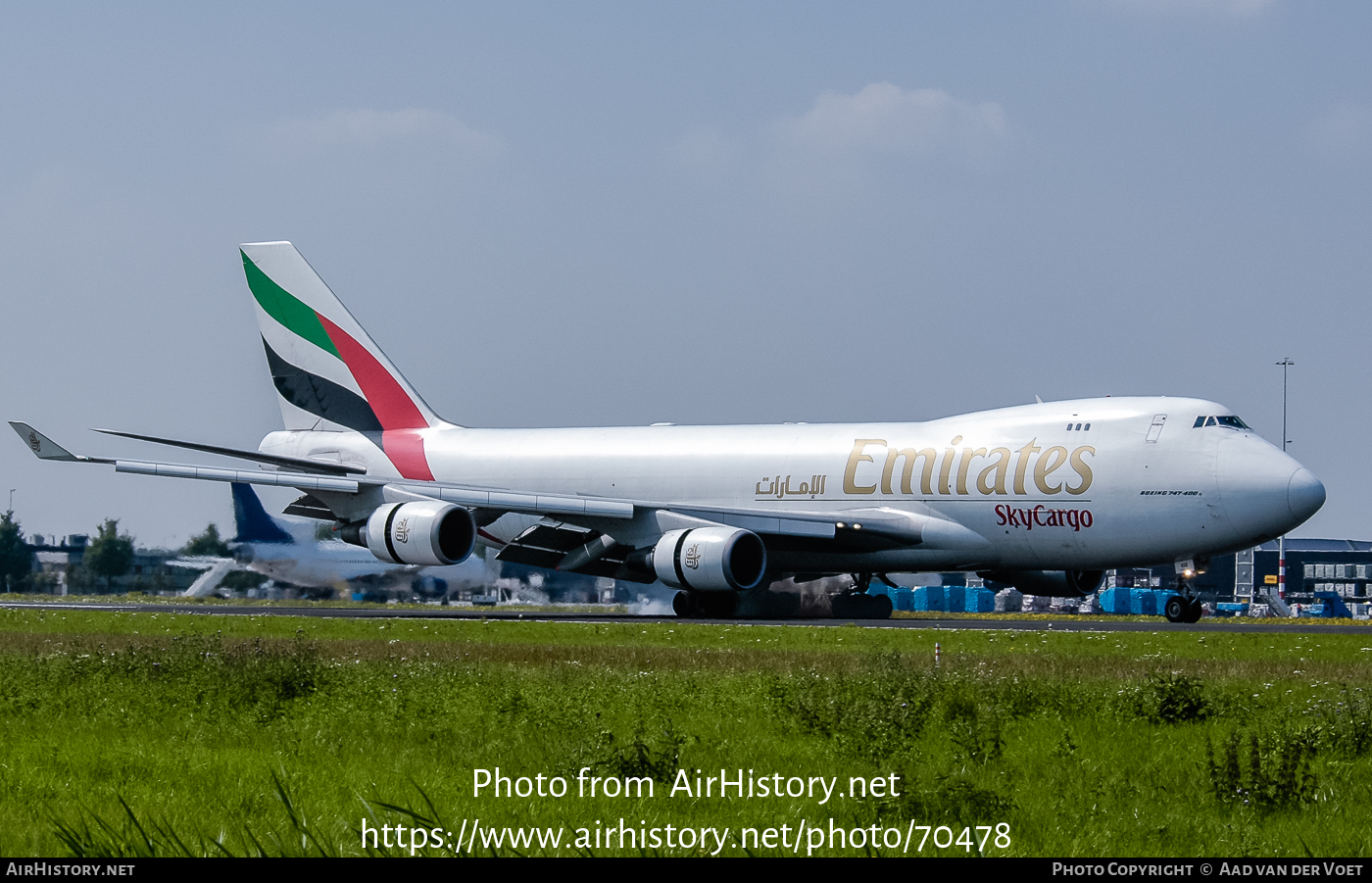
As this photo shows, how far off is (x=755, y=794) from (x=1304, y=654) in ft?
49.2

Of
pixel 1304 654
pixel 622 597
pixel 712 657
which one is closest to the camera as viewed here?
pixel 712 657

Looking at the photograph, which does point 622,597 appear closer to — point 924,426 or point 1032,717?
point 924,426

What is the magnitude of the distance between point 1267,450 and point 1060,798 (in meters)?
23.3

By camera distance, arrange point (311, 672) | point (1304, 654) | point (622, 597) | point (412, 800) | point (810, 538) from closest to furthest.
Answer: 1. point (412, 800)
2. point (311, 672)
3. point (1304, 654)
4. point (810, 538)
5. point (622, 597)

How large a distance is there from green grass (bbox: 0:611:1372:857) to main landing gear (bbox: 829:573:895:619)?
1421 centimetres

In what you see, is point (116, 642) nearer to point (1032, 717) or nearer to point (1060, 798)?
point (1032, 717)

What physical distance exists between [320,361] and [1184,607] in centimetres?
2302

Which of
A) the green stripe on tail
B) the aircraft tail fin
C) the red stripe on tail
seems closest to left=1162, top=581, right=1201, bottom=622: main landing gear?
the red stripe on tail

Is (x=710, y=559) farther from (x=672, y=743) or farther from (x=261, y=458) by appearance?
(x=672, y=743)

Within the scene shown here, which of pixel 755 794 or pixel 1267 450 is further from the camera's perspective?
pixel 1267 450

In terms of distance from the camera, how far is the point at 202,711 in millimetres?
13773

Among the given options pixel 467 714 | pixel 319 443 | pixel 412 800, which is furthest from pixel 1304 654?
pixel 319 443

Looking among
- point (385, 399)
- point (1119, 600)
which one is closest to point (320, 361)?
point (385, 399)

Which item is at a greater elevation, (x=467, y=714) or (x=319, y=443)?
(x=319, y=443)
